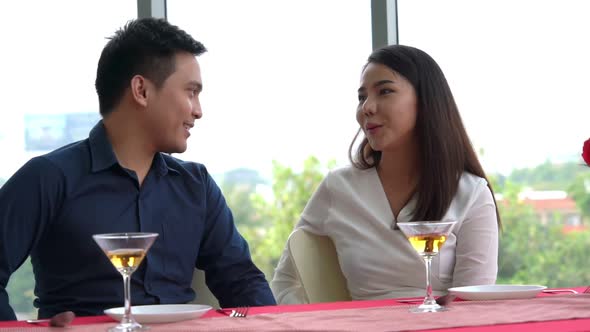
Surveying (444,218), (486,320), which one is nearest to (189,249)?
(444,218)

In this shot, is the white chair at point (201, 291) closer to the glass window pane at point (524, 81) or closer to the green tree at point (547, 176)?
the glass window pane at point (524, 81)

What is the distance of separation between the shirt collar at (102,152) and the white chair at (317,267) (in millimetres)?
480

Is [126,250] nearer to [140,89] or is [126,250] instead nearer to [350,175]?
[140,89]

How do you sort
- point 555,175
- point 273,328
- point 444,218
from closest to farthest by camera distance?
point 273,328, point 444,218, point 555,175

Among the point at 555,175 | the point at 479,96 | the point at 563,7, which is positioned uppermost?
the point at 563,7

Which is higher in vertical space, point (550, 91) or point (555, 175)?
point (550, 91)

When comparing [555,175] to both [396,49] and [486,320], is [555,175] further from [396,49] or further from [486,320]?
[486,320]

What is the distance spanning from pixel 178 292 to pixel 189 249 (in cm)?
12

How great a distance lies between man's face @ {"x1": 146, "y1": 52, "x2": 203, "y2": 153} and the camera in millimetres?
2496

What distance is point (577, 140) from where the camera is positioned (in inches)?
194

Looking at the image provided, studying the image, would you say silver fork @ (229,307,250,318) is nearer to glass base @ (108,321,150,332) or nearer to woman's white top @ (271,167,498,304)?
glass base @ (108,321,150,332)

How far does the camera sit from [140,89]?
2529 millimetres

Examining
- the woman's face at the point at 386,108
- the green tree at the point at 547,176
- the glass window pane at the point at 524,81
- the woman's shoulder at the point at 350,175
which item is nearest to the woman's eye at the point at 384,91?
the woman's face at the point at 386,108

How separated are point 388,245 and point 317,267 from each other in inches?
8.8
